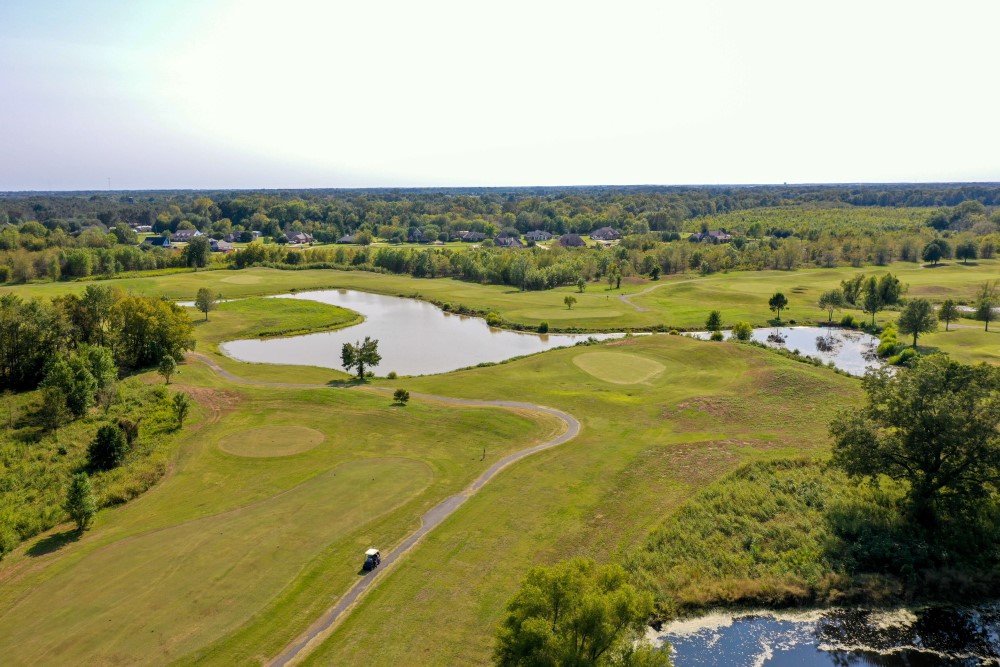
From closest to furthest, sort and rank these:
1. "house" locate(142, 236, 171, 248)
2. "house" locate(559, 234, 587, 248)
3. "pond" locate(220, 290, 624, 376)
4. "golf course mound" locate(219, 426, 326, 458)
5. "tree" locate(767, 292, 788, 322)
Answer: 1. "golf course mound" locate(219, 426, 326, 458)
2. "pond" locate(220, 290, 624, 376)
3. "tree" locate(767, 292, 788, 322)
4. "house" locate(559, 234, 587, 248)
5. "house" locate(142, 236, 171, 248)

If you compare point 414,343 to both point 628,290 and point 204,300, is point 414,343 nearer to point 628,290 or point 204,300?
point 204,300

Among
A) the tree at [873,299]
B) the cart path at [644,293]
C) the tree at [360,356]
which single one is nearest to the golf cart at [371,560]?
the tree at [360,356]

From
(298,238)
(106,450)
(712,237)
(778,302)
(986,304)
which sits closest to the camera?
(106,450)

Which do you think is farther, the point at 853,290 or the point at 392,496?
the point at 853,290

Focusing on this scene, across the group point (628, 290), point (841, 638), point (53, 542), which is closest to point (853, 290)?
point (628, 290)

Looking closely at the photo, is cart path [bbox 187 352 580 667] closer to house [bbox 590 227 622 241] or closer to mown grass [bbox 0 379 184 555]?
mown grass [bbox 0 379 184 555]

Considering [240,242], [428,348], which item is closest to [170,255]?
[240,242]

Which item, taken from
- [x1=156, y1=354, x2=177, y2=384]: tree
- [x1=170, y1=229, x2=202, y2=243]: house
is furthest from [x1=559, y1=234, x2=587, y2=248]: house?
[x1=156, y1=354, x2=177, y2=384]: tree
